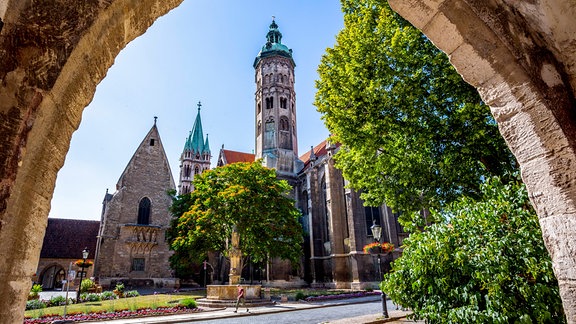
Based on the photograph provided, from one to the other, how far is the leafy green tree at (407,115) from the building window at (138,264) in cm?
2610

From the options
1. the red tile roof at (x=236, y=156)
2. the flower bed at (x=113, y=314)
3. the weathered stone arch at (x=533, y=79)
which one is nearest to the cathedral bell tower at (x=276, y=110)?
the red tile roof at (x=236, y=156)

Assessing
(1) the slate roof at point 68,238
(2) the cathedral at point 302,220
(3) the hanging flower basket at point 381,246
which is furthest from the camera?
(1) the slate roof at point 68,238

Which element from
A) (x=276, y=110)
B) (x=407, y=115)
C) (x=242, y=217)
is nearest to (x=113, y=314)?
(x=242, y=217)

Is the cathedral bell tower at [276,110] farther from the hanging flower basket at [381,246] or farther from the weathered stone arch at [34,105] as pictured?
the weathered stone arch at [34,105]

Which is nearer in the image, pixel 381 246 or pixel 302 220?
pixel 381 246

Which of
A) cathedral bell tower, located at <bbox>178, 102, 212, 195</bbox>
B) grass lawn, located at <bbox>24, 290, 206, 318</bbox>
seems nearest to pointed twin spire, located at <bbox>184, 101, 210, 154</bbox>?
cathedral bell tower, located at <bbox>178, 102, 212, 195</bbox>

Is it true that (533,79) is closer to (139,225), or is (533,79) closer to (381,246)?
(381,246)

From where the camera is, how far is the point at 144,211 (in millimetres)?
Answer: 30562

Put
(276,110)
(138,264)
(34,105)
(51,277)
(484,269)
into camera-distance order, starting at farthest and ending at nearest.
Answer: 1. (276,110)
2. (51,277)
3. (138,264)
4. (484,269)
5. (34,105)

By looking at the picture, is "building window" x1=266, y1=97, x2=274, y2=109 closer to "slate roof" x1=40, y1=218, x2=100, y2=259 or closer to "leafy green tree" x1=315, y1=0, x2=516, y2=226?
"slate roof" x1=40, y1=218, x2=100, y2=259

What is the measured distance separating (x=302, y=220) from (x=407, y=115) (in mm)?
28474

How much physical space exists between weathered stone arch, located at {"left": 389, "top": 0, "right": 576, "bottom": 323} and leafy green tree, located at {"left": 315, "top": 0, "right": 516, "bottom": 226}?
4.97 meters

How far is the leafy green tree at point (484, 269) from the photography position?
3.41 metres

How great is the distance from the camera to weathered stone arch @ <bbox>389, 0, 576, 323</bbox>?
7.11 feet
